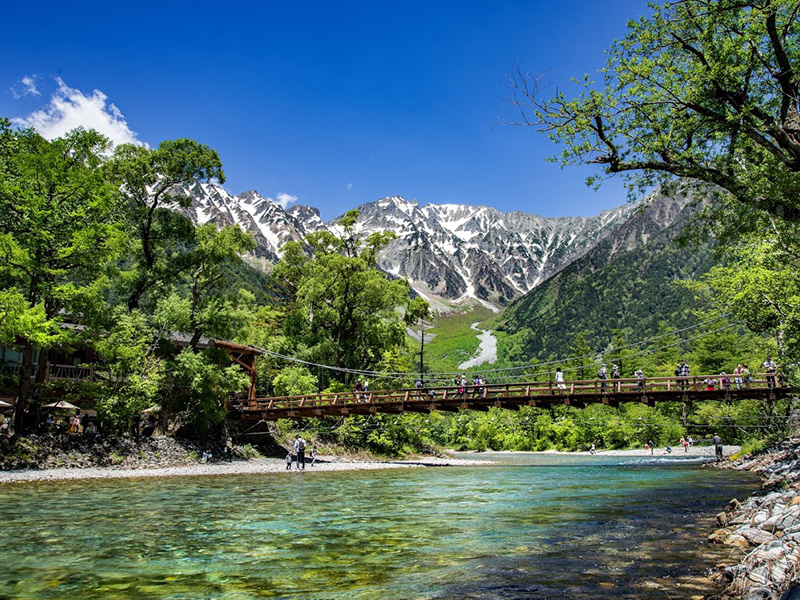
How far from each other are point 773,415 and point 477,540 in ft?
111

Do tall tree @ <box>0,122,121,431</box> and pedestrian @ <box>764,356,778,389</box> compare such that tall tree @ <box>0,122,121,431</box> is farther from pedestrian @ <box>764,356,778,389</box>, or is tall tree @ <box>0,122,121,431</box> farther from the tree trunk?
pedestrian @ <box>764,356,778,389</box>

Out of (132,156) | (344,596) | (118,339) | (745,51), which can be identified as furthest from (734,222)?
(132,156)

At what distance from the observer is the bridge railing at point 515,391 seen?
25828 millimetres

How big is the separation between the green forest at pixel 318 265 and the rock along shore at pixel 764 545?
545cm

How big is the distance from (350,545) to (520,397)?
65.4 feet

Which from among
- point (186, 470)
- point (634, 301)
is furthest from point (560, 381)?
point (634, 301)

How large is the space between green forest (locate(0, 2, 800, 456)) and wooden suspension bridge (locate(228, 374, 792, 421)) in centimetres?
222

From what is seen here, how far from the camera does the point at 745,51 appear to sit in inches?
418

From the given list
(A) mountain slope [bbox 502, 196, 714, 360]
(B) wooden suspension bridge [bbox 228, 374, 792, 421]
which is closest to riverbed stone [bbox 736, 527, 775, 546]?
(B) wooden suspension bridge [bbox 228, 374, 792, 421]

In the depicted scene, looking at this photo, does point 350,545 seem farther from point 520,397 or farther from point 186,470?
point 520,397

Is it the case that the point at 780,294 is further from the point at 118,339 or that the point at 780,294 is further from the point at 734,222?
the point at 118,339

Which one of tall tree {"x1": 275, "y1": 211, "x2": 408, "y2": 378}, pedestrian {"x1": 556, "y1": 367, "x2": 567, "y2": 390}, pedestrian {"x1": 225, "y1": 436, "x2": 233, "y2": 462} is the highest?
tall tree {"x1": 275, "y1": 211, "x2": 408, "y2": 378}

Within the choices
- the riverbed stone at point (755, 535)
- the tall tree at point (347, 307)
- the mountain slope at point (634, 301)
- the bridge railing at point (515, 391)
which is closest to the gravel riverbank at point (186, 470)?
the bridge railing at point (515, 391)

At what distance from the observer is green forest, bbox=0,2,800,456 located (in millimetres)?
11000
